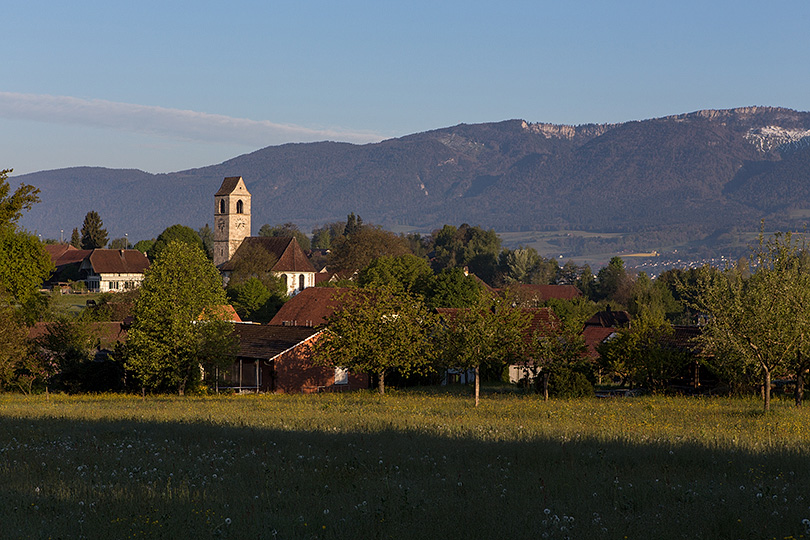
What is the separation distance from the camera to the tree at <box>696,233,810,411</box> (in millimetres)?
29375

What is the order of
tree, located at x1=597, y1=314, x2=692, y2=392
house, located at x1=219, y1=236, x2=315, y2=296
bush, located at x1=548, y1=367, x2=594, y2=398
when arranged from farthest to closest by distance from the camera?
house, located at x1=219, y1=236, x2=315, y2=296
tree, located at x1=597, y1=314, x2=692, y2=392
bush, located at x1=548, y1=367, x2=594, y2=398

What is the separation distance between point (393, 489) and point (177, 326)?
118 feet

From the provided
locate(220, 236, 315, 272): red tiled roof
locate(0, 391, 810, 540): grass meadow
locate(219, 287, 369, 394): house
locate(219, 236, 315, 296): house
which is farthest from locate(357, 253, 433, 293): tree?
locate(0, 391, 810, 540): grass meadow

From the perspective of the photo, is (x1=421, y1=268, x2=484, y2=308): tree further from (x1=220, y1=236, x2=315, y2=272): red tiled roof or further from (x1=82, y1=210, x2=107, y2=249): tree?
(x1=82, y1=210, x2=107, y2=249): tree

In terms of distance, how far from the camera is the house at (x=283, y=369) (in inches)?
2093

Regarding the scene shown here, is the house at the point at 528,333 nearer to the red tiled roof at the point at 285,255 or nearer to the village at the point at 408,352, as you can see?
the village at the point at 408,352

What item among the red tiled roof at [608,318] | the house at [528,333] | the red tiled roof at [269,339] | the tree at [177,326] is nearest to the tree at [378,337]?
the house at [528,333]

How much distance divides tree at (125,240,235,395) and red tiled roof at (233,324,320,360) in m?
3.78

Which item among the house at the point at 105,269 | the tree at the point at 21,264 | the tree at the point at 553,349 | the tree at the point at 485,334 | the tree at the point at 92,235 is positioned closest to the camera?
the tree at the point at 485,334

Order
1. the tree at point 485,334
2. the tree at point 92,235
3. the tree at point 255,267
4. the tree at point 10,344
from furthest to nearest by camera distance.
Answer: the tree at point 92,235
the tree at point 255,267
the tree at point 10,344
the tree at point 485,334

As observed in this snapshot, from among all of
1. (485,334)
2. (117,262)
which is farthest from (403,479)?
(117,262)

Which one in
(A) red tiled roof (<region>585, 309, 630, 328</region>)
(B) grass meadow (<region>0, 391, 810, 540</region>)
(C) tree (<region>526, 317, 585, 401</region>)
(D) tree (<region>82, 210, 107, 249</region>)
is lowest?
(A) red tiled roof (<region>585, 309, 630, 328</region>)

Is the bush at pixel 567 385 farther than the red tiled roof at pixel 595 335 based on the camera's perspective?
No

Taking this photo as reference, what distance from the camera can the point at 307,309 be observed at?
73.8m
